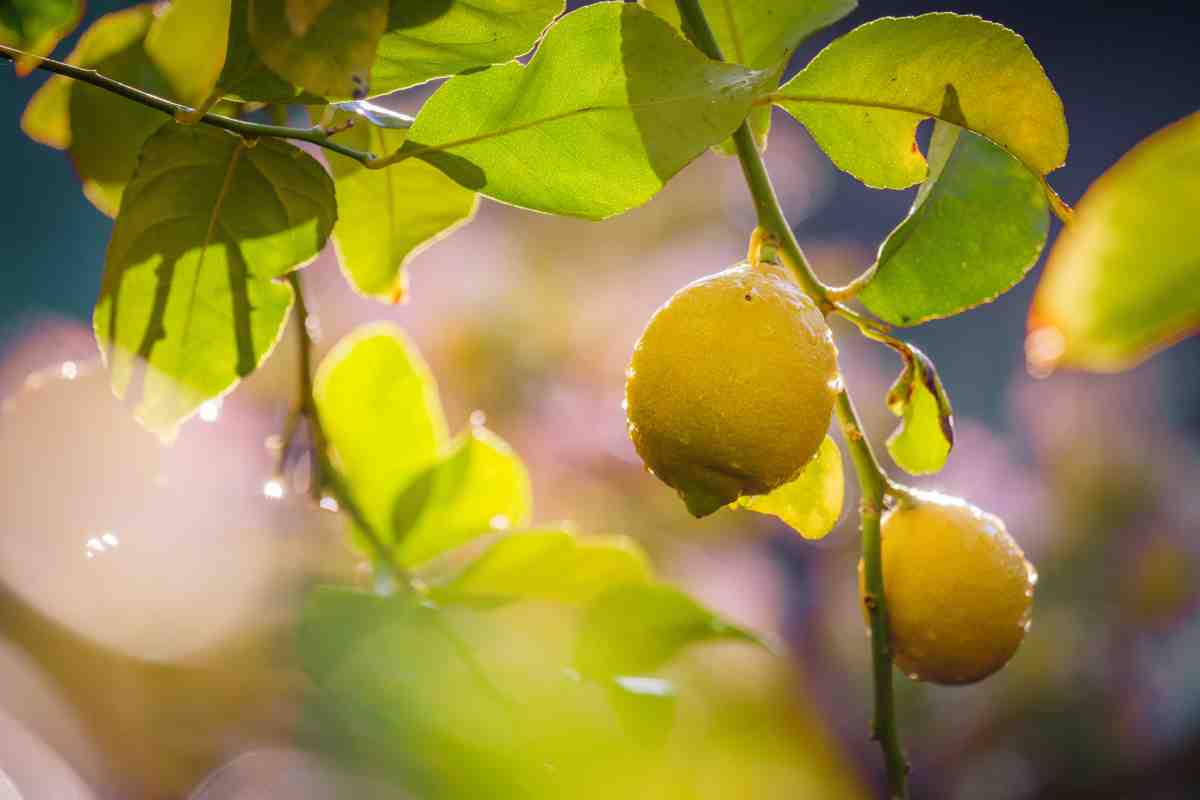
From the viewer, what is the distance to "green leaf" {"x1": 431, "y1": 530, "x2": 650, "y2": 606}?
→ 657 millimetres

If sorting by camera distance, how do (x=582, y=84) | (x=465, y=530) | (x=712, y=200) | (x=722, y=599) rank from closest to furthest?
(x=582, y=84) < (x=465, y=530) < (x=722, y=599) < (x=712, y=200)

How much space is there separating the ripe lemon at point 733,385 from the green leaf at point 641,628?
199mm

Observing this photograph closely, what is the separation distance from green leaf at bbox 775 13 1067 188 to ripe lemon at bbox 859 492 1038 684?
0.21 meters

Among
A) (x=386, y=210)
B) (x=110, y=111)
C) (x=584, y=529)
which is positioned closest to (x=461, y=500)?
(x=386, y=210)

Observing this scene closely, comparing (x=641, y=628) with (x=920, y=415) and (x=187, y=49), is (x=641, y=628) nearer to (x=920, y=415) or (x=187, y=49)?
(x=920, y=415)

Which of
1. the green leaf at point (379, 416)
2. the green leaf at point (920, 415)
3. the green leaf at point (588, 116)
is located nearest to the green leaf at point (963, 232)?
the green leaf at point (920, 415)

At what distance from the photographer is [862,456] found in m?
0.54

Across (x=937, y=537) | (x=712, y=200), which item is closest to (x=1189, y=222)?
(x=937, y=537)

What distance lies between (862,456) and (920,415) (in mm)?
38

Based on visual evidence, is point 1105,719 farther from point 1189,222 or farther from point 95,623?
point 1189,222

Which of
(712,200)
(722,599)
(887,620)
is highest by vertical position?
(887,620)

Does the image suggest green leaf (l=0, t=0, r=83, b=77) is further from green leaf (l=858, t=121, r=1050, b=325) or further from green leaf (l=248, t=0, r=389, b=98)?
green leaf (l=858, t=121, r=1050, b=325)

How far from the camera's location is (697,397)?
43 cm

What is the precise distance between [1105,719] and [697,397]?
5.08ft
